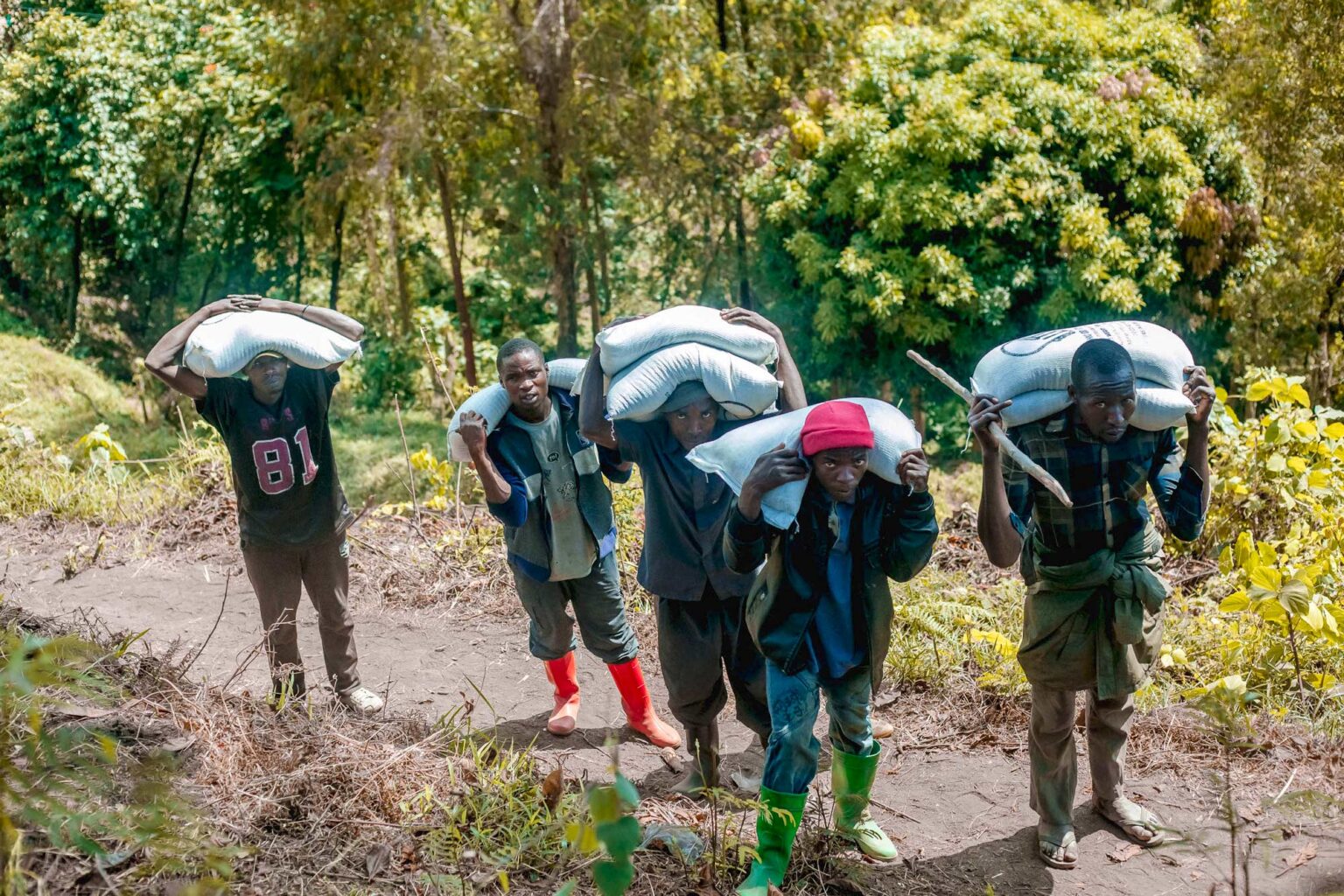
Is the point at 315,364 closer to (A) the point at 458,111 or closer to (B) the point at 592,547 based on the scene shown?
(B) the point at 592,547

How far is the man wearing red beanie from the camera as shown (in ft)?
11.1

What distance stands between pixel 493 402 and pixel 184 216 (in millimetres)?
14262

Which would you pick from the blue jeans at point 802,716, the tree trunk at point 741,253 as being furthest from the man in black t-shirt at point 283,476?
the tree trunk at point 741,253

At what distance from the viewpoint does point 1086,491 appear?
11.9 feet

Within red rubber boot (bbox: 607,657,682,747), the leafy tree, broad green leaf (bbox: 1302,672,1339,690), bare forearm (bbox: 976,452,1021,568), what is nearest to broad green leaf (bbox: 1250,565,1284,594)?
broad green leaf (bbox: 1302,672,1339,690)

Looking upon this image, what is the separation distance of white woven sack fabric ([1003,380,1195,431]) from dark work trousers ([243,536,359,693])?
9.52 feet

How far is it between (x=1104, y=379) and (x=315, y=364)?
300 centimetres

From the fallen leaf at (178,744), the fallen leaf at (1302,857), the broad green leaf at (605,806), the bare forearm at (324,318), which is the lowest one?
the fallen leaf at (1302,857)

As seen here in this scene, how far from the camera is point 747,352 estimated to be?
13.8 ft

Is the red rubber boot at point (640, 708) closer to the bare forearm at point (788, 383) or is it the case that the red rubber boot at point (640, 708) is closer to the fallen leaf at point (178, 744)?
the bare forearm at point (788, 383)

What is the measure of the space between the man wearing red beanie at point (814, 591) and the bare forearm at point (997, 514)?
16 centimetres

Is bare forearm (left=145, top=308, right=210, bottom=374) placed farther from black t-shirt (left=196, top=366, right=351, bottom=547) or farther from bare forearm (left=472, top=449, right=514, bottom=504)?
bare forearm (left=472, top=449, right=514, bottom=504)

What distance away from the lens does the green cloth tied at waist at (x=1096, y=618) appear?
3.64 metres

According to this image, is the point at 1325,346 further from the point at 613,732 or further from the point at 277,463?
the point at 277,463
